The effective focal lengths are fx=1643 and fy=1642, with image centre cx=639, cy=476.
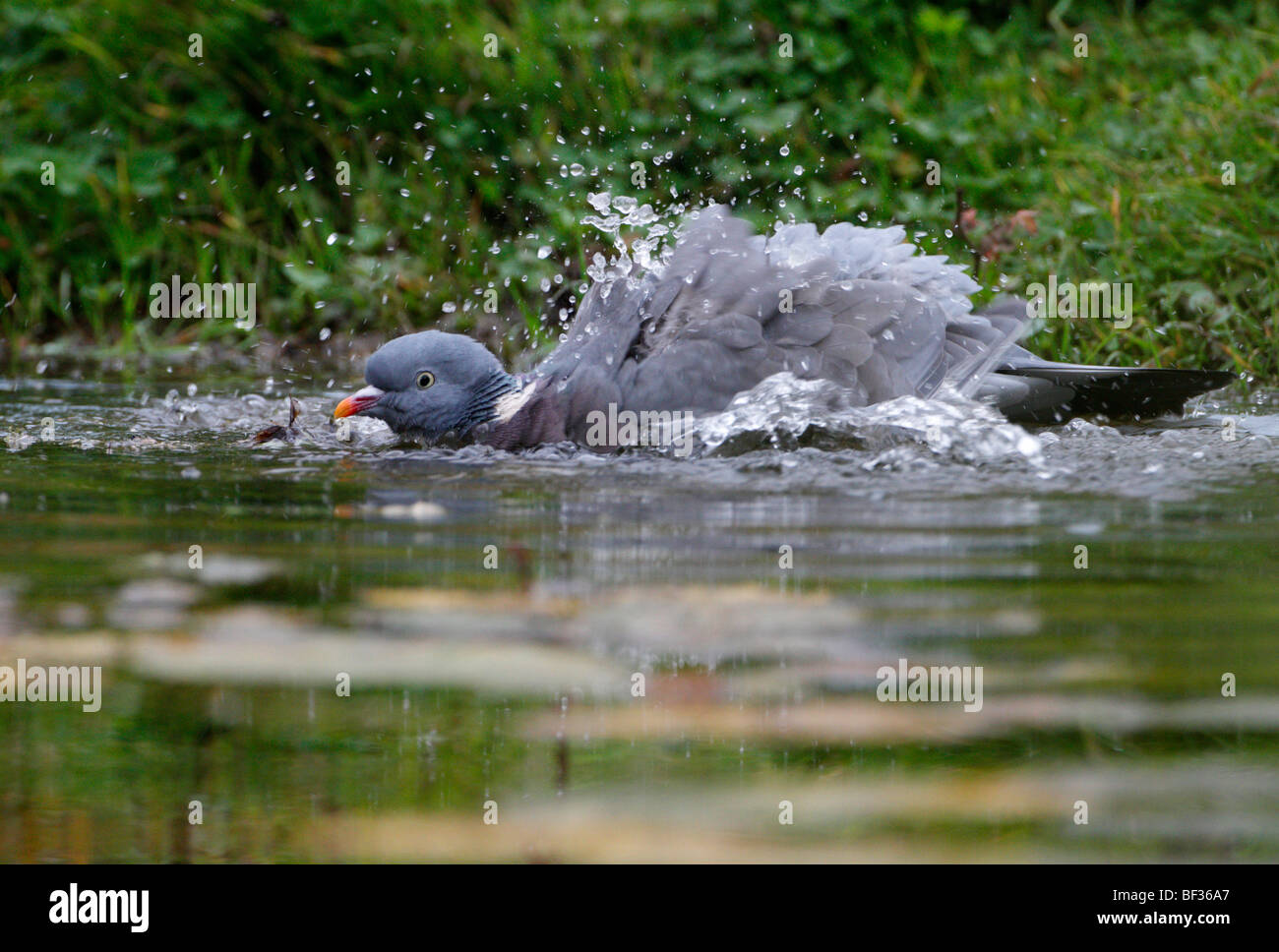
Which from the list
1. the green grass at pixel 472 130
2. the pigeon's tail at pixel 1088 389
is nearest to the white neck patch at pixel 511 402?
the pigeon's tail at pixel 1088 389

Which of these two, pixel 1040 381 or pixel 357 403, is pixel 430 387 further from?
pixel 1040 381

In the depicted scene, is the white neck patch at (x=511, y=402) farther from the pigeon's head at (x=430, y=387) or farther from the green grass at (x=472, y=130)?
the green grass at (x=472, y=130)

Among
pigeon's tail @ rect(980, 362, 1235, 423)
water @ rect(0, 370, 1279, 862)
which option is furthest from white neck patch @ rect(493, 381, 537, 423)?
pigeon's tail @ rect(980, 362, 1235, 423)

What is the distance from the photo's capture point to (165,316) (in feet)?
24.7

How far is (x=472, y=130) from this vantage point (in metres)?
7.48

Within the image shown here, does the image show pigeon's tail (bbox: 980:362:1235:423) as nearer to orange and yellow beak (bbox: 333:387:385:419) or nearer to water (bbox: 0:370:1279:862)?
water (bbox: 0:370:1279:862)

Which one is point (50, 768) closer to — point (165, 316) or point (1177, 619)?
point (1177, 619)

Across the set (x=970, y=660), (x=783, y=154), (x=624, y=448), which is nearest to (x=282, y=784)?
(x=970, y=660)

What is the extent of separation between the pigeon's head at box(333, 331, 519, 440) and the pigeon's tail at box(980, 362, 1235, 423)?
1503 millimetres

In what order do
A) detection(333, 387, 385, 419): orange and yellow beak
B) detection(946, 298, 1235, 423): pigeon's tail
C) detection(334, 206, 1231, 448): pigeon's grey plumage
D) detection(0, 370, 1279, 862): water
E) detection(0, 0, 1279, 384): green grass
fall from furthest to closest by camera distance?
detection(0, 0, 1279, 384): green grass, detection(333, 387, 385, 419): orange and yellow beak, detection(946, 298, 1235, 423): pigeon's tail, detection(334, 206, 1231, 448): pigeon's grey plumage, detection(0, 370, 1279, 862): water

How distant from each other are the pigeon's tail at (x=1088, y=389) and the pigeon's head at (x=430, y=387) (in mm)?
1503

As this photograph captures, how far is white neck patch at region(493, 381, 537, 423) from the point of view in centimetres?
490

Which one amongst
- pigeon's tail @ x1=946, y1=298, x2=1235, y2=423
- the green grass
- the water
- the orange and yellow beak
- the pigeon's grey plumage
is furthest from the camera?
the green grass

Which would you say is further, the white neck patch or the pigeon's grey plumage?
the white neck patch
